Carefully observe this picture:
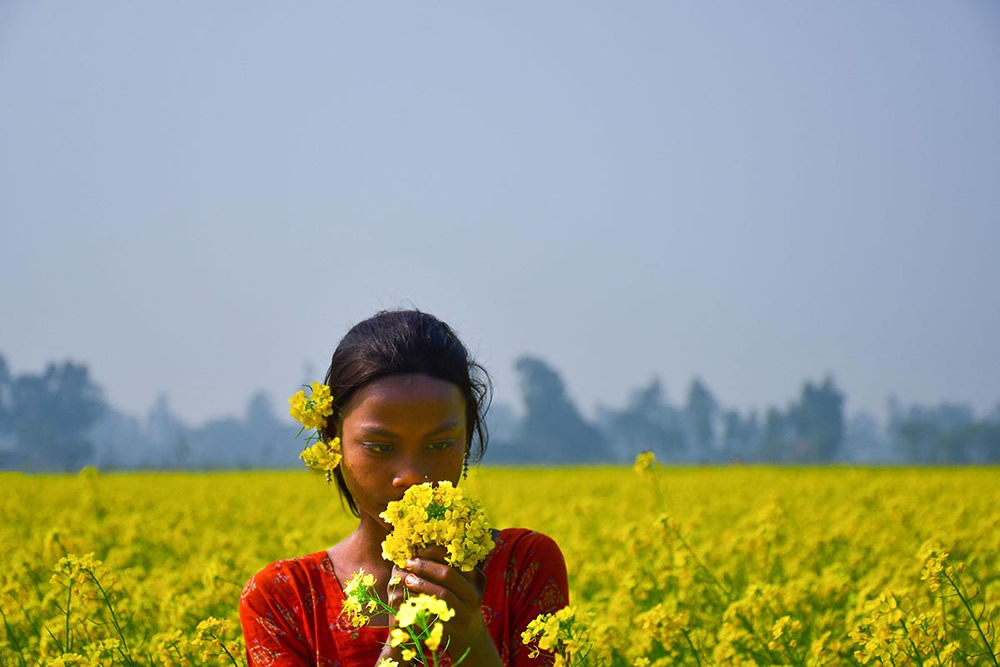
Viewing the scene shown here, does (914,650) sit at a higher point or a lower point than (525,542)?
lower

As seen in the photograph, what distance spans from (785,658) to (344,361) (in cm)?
199

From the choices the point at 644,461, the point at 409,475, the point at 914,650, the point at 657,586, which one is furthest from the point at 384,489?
the point at 657,586

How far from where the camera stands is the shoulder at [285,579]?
2455 millimetres

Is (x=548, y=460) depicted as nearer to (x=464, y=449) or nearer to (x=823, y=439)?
(x=823, y=439)

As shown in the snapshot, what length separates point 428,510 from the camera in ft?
5.59

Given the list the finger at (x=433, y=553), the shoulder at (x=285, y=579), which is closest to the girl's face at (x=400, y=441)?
the shoulder at (x=285, y=579)

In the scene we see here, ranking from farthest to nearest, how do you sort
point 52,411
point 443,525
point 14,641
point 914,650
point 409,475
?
point 52,411, point 14,641, point 914,650, point 409,475, point 443,525

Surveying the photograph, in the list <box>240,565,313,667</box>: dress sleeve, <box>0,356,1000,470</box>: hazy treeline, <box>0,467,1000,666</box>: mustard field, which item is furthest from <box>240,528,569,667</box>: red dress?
<box>0,356,1000,470</box>: hazy treeline

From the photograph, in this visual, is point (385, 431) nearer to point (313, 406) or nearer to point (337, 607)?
point (313, 406)

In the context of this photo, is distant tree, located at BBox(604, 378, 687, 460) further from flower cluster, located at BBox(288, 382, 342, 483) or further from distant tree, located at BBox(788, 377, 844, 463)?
flower cluster, located at BBox(288, 382, 342, 483)

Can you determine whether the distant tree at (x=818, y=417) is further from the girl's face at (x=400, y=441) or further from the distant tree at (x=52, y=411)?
the girl's face at (x=400, y=441)

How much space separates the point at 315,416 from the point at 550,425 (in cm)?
9600

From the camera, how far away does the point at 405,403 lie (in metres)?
2.25

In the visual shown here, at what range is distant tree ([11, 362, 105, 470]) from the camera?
297 feet
